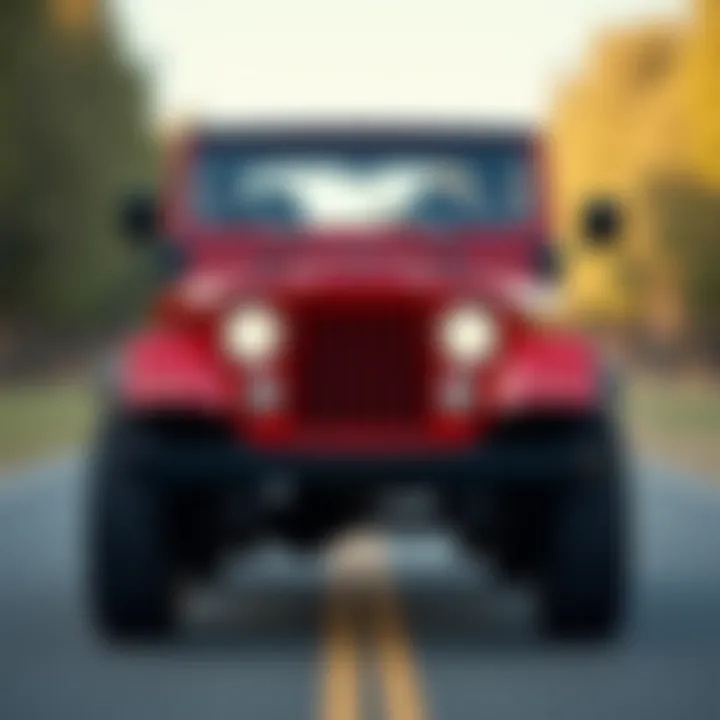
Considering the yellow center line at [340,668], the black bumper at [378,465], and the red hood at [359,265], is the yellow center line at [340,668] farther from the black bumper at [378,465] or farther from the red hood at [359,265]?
the red hood at [359,265]

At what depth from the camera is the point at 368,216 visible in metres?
17.8

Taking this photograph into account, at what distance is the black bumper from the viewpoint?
15734 millimetres

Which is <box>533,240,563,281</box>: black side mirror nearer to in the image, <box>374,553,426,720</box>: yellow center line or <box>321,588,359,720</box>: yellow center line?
<box>374,553,426,720</box>: yellow center line

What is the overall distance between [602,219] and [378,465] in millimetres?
1984

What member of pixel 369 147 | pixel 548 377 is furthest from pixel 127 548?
pixel 369 147

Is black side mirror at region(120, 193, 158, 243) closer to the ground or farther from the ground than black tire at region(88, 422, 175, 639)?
farther from the ground

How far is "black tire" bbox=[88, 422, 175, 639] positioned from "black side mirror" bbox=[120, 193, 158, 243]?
187 cm

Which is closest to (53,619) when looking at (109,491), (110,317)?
(109,491)

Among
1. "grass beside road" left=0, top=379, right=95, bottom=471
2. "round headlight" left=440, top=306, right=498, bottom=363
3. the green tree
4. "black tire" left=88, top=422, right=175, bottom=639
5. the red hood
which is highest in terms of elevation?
the green tree

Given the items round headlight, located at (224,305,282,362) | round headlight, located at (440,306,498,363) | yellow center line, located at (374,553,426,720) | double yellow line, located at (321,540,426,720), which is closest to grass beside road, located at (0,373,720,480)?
double yellow line, located at (321,540,426,720)

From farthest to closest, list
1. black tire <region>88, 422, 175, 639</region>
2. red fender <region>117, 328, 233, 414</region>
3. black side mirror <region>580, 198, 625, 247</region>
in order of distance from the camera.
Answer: black side mirror <region>580, 198, 625, 247</region> → black tire <region>88, 422, 175, 639</region> → red fender <region>117, 328, 233, 414</region>

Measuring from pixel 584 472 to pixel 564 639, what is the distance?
0.98 m

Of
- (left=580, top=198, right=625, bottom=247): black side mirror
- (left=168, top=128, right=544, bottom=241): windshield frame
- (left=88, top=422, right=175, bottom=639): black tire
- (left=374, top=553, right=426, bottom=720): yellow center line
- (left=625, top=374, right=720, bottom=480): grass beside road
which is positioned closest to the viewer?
(left=374, top=553, right=426, bottom=720): yellow center line

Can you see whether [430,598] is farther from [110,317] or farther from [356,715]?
[110,317]
